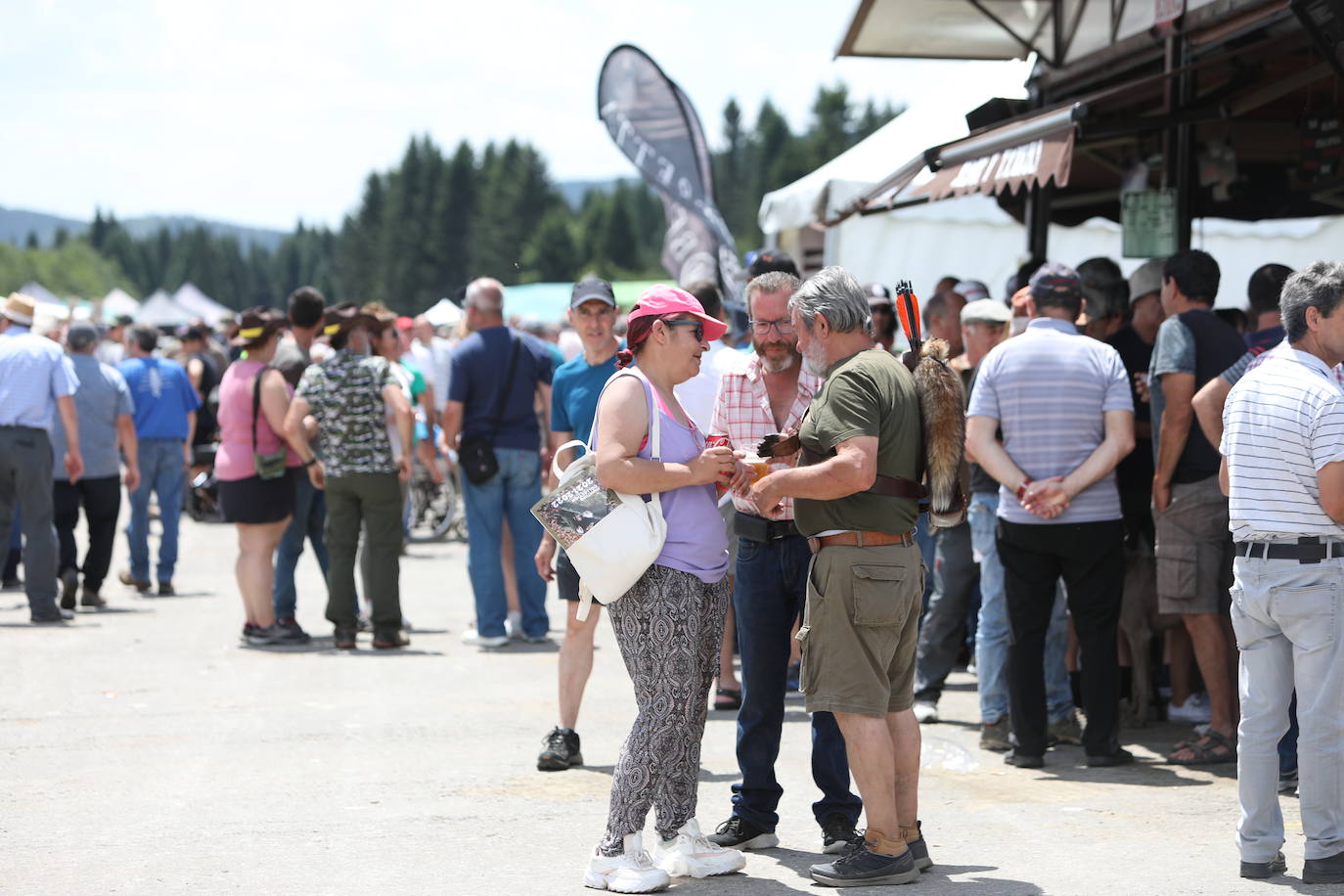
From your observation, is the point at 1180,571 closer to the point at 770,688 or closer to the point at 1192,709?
the point at 1192,709

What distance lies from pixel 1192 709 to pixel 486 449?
4606mm

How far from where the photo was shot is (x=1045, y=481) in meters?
6.80

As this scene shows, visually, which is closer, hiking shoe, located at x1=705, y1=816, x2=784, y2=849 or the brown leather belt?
the brown leather belt

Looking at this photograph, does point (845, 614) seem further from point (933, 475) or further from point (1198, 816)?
point (1198, 816)

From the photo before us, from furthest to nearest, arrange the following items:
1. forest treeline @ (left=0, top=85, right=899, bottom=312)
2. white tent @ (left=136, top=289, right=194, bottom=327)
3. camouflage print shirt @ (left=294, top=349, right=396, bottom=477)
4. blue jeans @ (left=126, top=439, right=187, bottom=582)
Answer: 1. forest treeline @ (left=0, top=85, right=899, bottom=312)
2. white tent @ (left=136, top=289, right=194, bottom=327)
3. blue jeans @ (left=126, top=439, right=187, bottom=582)
4. camouflage print shirt @ (left=294, top=349, right=396, bottom=477)

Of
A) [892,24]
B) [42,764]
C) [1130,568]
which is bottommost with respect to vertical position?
[42,764]

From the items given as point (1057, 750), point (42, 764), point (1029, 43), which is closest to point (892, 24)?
point (1029, 43)

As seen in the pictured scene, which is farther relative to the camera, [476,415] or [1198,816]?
[476,415]

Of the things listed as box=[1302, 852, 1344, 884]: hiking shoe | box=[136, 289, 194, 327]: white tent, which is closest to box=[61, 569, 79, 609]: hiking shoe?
box=[1302, 852, 1344, 884]: hiking shoe

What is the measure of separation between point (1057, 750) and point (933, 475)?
2827mm

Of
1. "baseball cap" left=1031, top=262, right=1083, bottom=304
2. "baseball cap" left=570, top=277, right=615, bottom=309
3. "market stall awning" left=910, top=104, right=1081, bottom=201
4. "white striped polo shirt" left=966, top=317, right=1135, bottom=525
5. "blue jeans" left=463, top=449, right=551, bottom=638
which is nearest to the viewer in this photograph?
"white striped polo shirt" left=966, top=317, right=1135, bottom=525

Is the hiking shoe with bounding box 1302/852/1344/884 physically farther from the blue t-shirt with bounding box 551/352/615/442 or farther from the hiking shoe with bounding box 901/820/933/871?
the blue t-shirt with bounding box 551/352/615/442

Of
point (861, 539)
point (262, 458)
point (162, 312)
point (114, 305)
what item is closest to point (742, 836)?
point (861, 539)

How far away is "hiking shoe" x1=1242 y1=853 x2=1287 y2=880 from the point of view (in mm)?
5156
